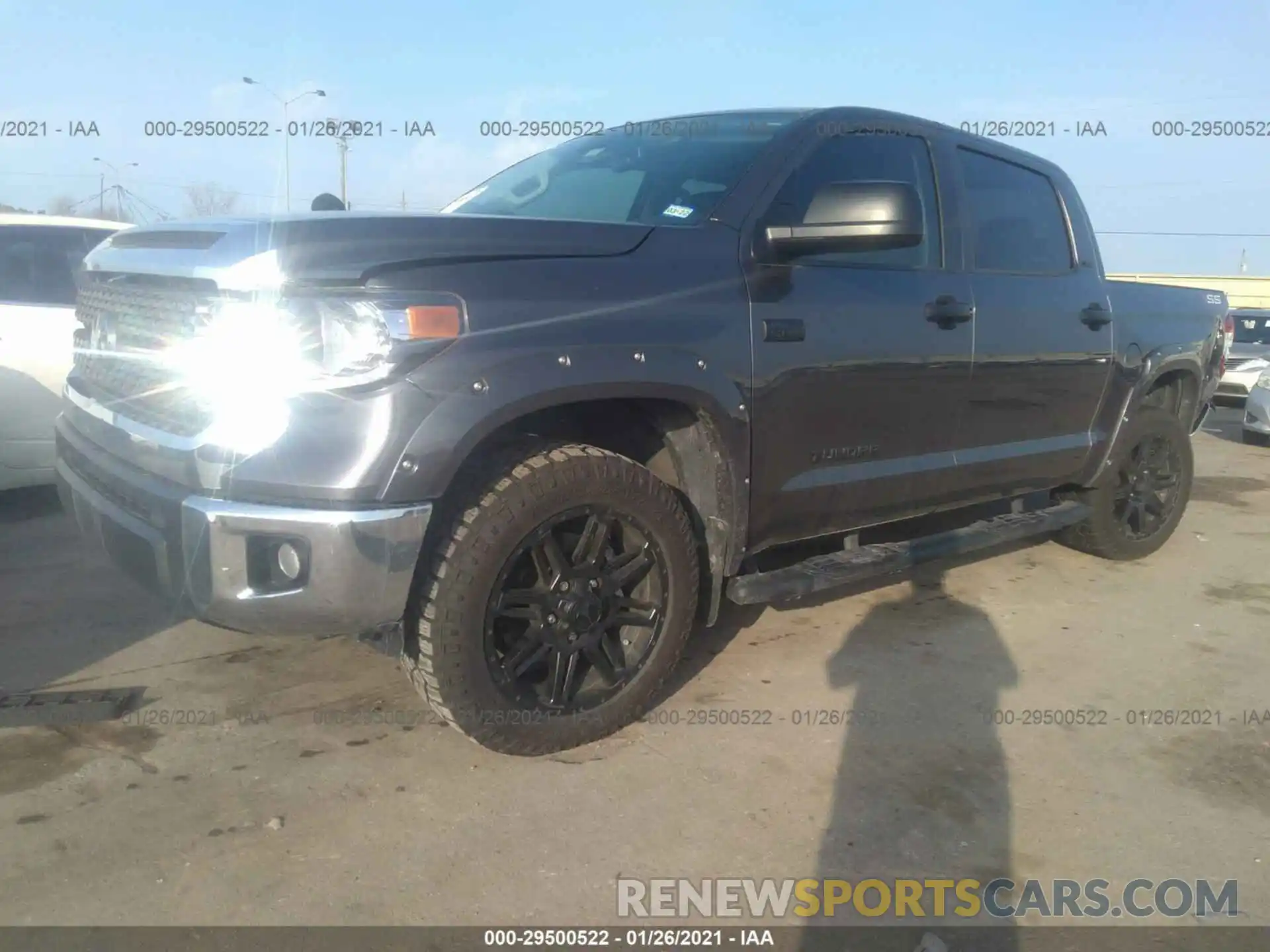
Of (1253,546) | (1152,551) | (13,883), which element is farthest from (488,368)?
(1253,546)

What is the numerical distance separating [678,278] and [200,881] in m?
2.00

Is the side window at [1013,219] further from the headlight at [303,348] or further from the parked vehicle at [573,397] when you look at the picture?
the headlight at [303,348]

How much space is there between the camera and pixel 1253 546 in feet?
19.6

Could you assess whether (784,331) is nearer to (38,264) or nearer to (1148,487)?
(1148,487)

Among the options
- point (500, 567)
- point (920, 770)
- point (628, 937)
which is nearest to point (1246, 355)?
point (920, 770)

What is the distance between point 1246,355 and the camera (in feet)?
41.3

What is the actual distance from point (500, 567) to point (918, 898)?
4.38 feet

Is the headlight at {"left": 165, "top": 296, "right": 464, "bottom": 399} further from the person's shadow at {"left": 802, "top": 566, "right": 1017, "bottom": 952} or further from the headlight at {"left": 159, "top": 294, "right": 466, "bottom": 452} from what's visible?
the person's shadow at {"left": 802, "top": 566, "right": 1017, "bottom": 952}

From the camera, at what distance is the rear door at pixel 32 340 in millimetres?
5324

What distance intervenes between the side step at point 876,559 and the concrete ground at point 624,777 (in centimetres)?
40

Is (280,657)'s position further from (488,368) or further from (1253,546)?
(1253,546)

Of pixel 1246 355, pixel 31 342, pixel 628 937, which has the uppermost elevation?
pixel 31 342

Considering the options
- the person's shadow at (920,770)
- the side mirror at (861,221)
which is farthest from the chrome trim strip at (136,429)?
the person's shadow at (920,770)

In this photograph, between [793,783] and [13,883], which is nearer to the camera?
[13,883]
